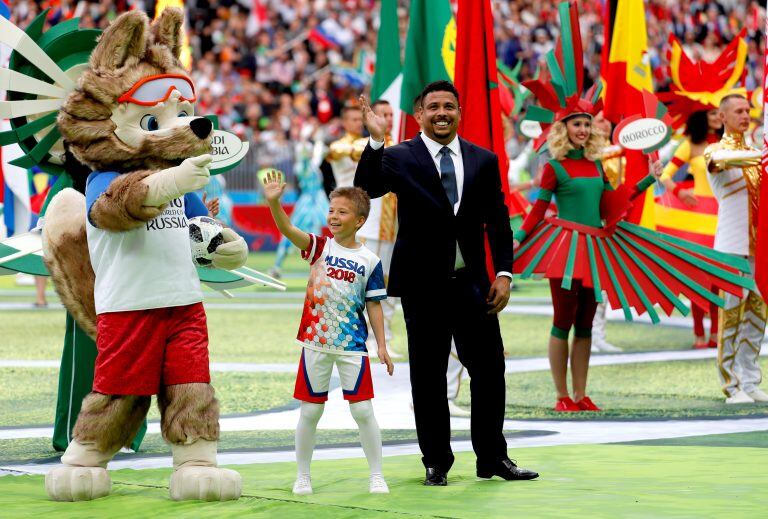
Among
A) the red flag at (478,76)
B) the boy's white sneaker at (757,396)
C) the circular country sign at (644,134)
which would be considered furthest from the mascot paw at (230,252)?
the boy's white sneaker at (757,396)

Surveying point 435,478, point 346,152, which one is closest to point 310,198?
point 346,152

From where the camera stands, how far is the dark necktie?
600 cm

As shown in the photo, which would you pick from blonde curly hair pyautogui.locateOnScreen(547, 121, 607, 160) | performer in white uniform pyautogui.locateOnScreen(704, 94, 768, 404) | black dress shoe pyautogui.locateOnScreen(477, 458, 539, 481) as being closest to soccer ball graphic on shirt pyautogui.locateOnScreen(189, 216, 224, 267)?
black dress shoe pyautogui.locateOnScreen(477, 458, 539, 481)

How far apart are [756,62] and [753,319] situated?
19417 mm

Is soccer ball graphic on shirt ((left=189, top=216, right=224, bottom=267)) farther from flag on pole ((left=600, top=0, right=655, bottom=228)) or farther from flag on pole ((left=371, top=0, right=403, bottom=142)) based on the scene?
flag on pole ((left=600, top=0, right=655, bottom=228))

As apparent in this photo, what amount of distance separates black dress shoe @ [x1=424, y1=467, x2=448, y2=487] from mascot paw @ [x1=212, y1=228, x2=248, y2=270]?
1214mm

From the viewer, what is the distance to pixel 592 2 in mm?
30406

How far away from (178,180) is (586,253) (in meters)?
3.61

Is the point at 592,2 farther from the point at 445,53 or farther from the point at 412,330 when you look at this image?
the point at 412,330

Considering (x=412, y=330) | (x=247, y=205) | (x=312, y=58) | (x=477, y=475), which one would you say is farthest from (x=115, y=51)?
(x=312, y=58)

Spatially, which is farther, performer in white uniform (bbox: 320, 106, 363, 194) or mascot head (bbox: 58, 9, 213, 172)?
performer in white uniform (bbox: 320, 106, 363, 194)

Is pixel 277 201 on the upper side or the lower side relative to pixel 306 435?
upper

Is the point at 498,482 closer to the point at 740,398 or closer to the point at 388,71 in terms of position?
the point at 740,398

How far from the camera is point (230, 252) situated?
19.0ft
